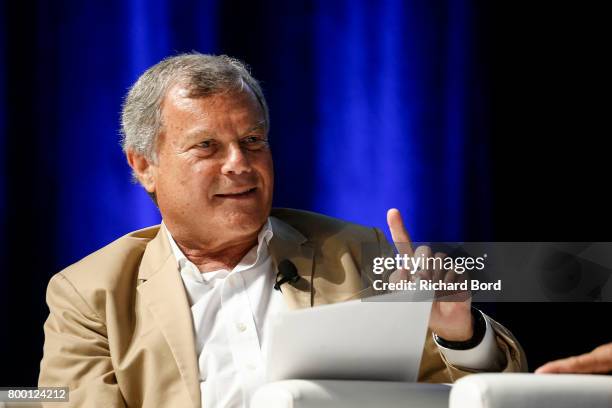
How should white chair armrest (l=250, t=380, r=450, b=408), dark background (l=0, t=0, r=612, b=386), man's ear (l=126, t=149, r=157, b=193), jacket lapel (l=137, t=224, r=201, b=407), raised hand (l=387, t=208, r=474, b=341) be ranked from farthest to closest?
dark background (l=0, t=0, r=612, b=386)
man's ear (l=126, t=149, r=157, b=193)
jacket lapel (l=137, t=224, r=201, b=407)
raised hand (l=387, t=208, r=474, b=341)
white chair armrest (l=250, t=380, r=450, b=408)

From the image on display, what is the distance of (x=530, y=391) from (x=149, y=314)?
107 cm

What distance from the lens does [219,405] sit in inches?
91.7

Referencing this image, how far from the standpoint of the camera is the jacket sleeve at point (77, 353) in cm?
233

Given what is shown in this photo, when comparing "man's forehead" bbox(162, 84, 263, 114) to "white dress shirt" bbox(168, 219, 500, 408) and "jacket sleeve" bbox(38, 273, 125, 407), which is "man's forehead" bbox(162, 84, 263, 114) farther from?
"jacket sleeve" bbox(38, 273, 125, 407)

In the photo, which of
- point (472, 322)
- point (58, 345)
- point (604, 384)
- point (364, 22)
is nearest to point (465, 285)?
point (472, 322)

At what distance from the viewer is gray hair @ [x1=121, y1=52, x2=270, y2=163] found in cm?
259

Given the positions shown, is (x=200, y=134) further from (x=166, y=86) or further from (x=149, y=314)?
(x=149, y=314)

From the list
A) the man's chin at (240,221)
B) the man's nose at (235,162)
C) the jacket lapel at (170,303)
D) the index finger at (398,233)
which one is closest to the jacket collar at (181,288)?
the jacket lapel at (170,303)

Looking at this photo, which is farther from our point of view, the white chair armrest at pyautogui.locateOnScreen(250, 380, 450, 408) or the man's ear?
the man's ear

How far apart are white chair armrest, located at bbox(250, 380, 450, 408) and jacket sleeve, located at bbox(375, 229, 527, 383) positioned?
207 mm

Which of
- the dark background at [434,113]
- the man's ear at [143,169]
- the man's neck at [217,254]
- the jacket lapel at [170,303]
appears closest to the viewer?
the jacket lapel at [170,303]

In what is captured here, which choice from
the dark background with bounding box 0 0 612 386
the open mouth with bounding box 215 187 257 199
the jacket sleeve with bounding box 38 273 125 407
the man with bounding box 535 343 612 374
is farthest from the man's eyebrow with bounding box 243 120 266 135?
the man with bounding box 535 343 612 374

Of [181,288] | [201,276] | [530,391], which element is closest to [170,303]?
[181,288]

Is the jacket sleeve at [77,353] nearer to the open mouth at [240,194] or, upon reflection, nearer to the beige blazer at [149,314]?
the beige blazer at [149,314]
